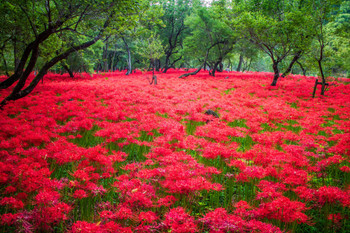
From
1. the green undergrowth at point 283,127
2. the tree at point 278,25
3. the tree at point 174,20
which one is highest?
the tree at point 174,20

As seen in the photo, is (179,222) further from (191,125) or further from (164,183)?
(191,125)

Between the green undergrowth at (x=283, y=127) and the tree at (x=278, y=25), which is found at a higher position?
the tree at (x=278, y=25)

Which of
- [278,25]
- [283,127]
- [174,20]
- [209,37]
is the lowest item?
[283,127]

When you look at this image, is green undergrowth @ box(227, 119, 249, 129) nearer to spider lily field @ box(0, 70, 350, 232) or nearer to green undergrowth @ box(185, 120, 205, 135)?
spider lily field @ box(0, 70, 350, 232)

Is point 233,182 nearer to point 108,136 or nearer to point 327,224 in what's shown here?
point 327,224

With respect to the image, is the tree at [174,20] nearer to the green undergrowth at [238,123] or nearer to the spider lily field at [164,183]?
the green undergrowth at [238,123]

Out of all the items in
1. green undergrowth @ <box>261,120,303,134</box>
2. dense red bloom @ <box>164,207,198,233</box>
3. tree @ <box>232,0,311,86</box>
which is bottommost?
dense red bloom @ <box>164,207,198,233</box>

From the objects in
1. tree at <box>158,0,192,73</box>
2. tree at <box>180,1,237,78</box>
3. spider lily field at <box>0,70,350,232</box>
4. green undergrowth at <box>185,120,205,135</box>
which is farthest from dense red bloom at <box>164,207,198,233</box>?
tree at <box>158,0,192,73</box>

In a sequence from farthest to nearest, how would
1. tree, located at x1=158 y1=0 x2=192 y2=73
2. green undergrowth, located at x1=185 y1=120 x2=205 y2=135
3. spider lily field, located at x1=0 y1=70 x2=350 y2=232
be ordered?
tree, located at x1=158 y1=0 x2=192 y2=73
green undergrowth, located at x1=185 y1=120 x2=205 y2=135
spider lily field, located at x1=0 y1=70 x2=350 y2=232

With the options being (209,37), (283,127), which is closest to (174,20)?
(209,37)

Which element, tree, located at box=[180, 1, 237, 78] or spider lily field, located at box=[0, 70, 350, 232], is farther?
tree, located at box=[180, 1, 237, 78]

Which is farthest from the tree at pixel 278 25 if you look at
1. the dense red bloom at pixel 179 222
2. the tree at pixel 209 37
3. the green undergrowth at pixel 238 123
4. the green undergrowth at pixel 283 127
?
the dense red bloom at pixel 179 222

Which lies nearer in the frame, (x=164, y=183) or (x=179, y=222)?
(x=179, y=222)

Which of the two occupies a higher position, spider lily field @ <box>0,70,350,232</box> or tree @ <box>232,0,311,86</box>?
tree @ <box>232,0,311,86</box>
